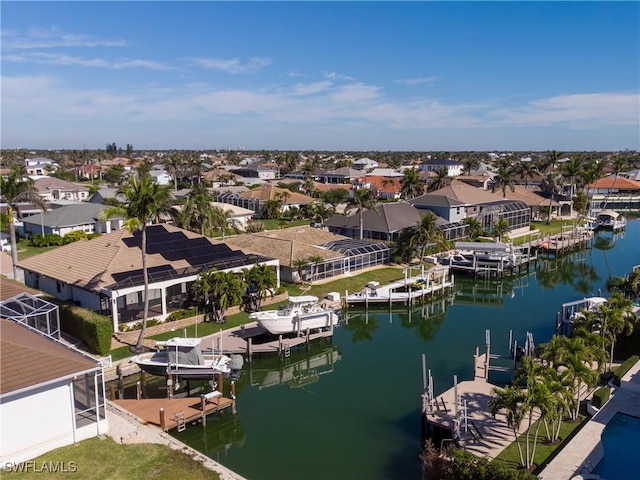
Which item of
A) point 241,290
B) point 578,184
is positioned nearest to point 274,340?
point 241,290

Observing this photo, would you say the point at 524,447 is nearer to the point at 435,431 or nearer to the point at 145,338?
the point at 435,431

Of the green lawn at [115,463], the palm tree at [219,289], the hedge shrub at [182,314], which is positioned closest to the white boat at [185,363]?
the hedge shrub at [182,314]

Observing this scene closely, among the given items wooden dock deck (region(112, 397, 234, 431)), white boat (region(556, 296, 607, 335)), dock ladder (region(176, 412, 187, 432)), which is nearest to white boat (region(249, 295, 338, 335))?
wooden dock deck (region(112, 397, 234, 431))

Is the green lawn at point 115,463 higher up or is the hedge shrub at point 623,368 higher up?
the hedge shrub at point 623,368

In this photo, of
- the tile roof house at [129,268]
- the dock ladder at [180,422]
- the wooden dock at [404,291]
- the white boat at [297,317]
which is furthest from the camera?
the wooden dock at [404,291]

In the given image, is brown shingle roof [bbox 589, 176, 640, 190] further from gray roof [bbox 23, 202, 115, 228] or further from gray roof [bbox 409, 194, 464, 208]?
gray roof [bbox 23, 202, 115, 228]

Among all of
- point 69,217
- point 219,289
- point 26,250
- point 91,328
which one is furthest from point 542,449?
point 69,217

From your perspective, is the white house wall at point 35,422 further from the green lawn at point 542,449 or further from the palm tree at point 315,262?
the palm tree at point 315,262
